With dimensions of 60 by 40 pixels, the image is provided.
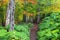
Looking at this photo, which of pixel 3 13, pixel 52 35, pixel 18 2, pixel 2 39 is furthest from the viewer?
pixel 3 13

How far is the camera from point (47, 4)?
2752cm

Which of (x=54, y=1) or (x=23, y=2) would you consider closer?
(x=23, y=2)

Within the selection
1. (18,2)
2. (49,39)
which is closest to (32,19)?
(18,2)

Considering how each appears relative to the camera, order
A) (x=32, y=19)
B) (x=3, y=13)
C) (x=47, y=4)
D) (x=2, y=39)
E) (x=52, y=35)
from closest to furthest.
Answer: (x=2, y=39), (x=52, y=35), (x=3, y=13), (x=47, y=4), (x=32, y=19)

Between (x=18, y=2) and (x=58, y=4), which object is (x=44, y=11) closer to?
(x=58, y=4)

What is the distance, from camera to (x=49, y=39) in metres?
15.2

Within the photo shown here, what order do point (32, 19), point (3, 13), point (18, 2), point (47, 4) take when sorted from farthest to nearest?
point (32, 19)
point (47, 4)
point (3, 13)
point (18, 2)

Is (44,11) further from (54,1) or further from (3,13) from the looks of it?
(3,13)

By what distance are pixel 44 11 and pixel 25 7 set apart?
416cm

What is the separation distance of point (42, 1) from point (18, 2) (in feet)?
20.9

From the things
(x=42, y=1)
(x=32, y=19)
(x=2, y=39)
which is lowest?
(x=32, y=19)

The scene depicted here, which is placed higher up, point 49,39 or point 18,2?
point 18,2

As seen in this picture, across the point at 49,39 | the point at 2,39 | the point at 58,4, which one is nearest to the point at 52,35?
the point at 49,39

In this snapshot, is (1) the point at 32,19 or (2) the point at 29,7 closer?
(2) the point at 29,7
